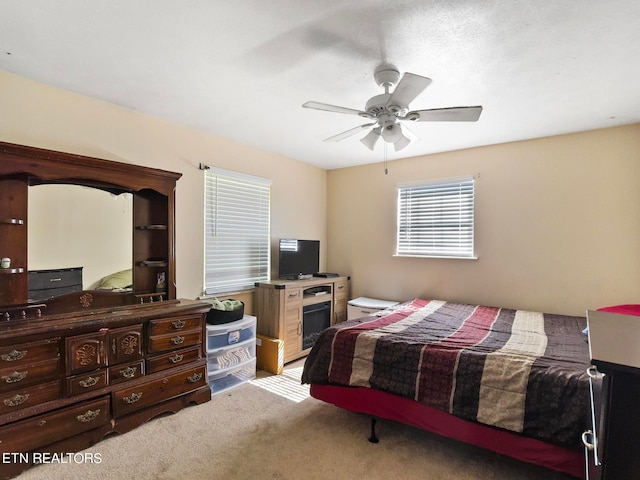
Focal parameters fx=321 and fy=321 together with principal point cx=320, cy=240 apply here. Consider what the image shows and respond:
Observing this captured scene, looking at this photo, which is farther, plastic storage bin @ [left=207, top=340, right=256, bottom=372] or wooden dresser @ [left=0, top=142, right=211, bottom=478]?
plastic storage bin @ [left=207, top=340, right=256, bottom=372]

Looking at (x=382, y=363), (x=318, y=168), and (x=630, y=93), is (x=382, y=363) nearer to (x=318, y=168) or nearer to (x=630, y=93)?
(x=630, y=93)

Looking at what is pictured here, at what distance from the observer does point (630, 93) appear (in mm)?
2422

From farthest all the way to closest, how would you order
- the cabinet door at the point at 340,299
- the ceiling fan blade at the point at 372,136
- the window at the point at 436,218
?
the cabinet door at the point at 340,299
the window at the point at 436,218
the ceiling fan blade at the point at 372,136

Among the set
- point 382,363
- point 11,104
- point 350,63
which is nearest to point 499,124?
point 350,63

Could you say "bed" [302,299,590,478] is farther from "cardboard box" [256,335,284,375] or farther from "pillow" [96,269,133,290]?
"pillow" [96,269,133,290]

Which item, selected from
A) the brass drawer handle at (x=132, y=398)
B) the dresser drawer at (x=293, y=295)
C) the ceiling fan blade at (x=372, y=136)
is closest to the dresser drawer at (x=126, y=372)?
the brass drawer handle at (x=132, y=398)

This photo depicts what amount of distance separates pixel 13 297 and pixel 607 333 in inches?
126

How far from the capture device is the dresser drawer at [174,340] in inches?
98.3

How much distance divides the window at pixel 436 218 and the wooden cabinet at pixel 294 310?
122 centimetres

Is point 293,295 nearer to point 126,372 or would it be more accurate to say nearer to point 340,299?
point 340,299

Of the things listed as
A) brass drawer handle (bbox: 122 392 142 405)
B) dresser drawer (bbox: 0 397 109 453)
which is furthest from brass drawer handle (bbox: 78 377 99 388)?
brass drawer handle (bbox: 122 392 142 405)

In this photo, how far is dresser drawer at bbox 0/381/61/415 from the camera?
Result: 6.09 ft

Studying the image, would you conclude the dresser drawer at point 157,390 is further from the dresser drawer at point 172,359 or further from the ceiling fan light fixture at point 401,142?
the ceiling fan light fixture at point 401,142

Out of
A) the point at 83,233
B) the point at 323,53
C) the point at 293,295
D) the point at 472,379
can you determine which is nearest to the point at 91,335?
the point at 83,233
